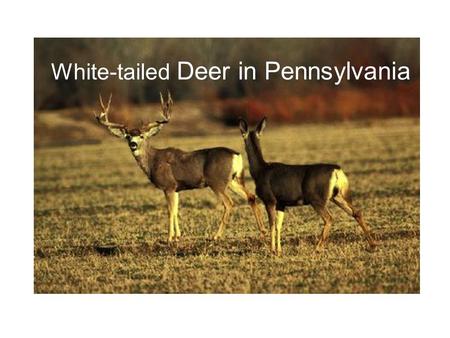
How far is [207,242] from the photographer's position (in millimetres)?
16281

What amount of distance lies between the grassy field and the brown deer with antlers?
794 mm

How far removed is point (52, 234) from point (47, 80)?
20.0 meters

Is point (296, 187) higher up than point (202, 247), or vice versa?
point (296, 187)

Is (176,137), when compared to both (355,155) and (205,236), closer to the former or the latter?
(355,155)

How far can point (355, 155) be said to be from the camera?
33.1 meters

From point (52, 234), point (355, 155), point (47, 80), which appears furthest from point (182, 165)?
point (47, 80)

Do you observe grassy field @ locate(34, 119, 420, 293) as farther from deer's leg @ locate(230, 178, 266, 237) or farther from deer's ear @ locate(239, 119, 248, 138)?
deer's ear @ locate(239, 119, 248, 138)

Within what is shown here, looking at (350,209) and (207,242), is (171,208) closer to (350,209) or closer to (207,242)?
(207,242)

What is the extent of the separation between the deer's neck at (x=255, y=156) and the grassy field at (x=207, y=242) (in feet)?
4.76

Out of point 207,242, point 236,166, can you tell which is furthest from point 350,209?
point 207,242

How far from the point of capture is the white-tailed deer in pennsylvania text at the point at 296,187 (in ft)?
46.3

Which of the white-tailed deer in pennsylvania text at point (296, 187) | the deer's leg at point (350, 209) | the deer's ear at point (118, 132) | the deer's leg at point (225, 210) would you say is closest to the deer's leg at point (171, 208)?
the deer's leg at point (225, 210)

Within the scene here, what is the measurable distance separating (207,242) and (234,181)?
1.26m
